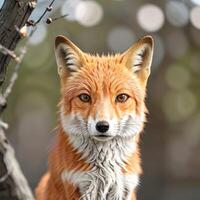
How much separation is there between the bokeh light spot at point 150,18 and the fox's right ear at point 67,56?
15.9 meters

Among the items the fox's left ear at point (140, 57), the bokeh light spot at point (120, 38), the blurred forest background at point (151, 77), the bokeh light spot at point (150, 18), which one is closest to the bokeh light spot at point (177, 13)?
the blurred forest background at point (151, 77)

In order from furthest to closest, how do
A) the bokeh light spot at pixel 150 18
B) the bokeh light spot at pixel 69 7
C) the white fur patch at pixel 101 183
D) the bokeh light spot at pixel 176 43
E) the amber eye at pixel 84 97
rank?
the bokeh light spot at pixel 176 43, the bokeh light spot at pixel 150 18, the bokeh light spot at pixel 69 7, the white fur patch at pixel 101 183, the amber eye at pixel 84 97

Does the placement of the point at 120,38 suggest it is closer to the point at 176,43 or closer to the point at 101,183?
the point at 176,43

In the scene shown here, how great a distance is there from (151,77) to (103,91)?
50.6ft

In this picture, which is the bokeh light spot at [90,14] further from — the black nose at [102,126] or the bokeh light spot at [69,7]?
the black nose at [102,126]

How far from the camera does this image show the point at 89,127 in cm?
471

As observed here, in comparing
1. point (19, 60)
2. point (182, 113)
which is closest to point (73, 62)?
point (19, 60)

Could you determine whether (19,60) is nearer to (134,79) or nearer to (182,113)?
(134,79)

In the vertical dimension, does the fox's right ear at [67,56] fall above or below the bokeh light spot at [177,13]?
above

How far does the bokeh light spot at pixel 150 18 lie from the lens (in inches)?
825

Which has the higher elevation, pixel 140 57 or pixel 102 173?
pixel 140 57

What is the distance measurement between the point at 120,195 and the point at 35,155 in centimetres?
1641

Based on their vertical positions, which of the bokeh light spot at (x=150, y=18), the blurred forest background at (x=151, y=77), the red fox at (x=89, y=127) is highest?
the red fox at (x=89, y=127)

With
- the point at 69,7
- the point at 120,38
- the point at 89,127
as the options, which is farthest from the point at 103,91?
the point at 120,38
